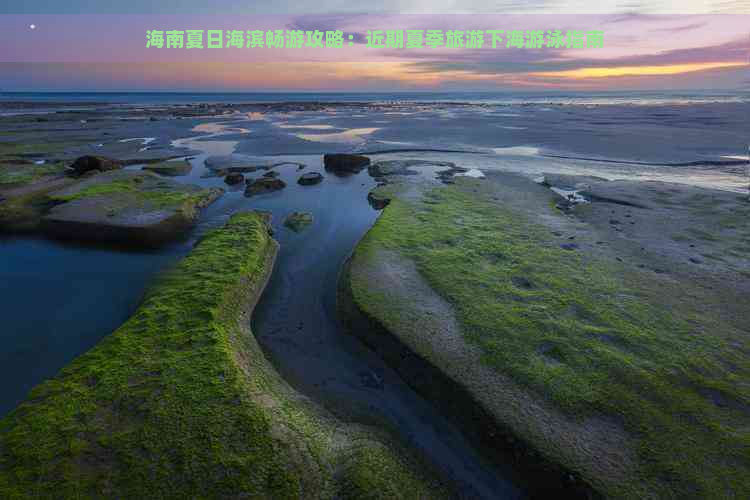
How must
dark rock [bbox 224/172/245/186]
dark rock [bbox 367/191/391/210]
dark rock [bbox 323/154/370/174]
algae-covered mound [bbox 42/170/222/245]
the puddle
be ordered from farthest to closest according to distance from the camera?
1. the puddle
2. dark rock [bbox 323/154/370/174]
3. dark rock [bbox 224/172/245/186]
4. dark rock [bbox 367/191/391/210]
5. algae-covered mound [bbox 42/170/222/245]

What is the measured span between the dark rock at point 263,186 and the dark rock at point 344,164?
4623 millimetres

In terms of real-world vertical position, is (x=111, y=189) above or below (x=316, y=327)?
above

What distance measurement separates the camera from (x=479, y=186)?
57.0 feet

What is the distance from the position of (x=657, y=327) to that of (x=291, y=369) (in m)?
6.78

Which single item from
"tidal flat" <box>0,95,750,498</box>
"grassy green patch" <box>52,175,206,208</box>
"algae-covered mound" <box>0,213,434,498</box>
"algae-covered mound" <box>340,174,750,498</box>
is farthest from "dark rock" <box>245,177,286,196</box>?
"algae-covered mound" <box>0,213,434,498</box>

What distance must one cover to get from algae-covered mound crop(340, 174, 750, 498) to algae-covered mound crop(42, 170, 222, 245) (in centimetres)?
732

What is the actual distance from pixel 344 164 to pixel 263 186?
6.02m

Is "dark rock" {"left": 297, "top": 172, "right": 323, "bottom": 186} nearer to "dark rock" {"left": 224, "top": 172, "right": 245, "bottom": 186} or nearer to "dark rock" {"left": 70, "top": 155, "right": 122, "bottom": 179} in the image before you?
"dark rock" {"left": 224, "top": 172, "right": 245, "bottom": 186}

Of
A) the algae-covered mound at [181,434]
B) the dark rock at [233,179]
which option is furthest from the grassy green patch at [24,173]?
the algae-covered mound at [181,434]

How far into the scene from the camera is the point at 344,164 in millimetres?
22297

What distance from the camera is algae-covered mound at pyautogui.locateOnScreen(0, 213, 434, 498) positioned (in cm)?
420

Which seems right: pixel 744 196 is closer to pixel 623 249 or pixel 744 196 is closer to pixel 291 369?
pixel 623 249

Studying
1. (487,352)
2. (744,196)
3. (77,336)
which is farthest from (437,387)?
(744,196)

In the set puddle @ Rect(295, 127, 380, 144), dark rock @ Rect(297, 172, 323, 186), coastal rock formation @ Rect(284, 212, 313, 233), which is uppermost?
puddle @ Rect(295, 127, 380, 144)
